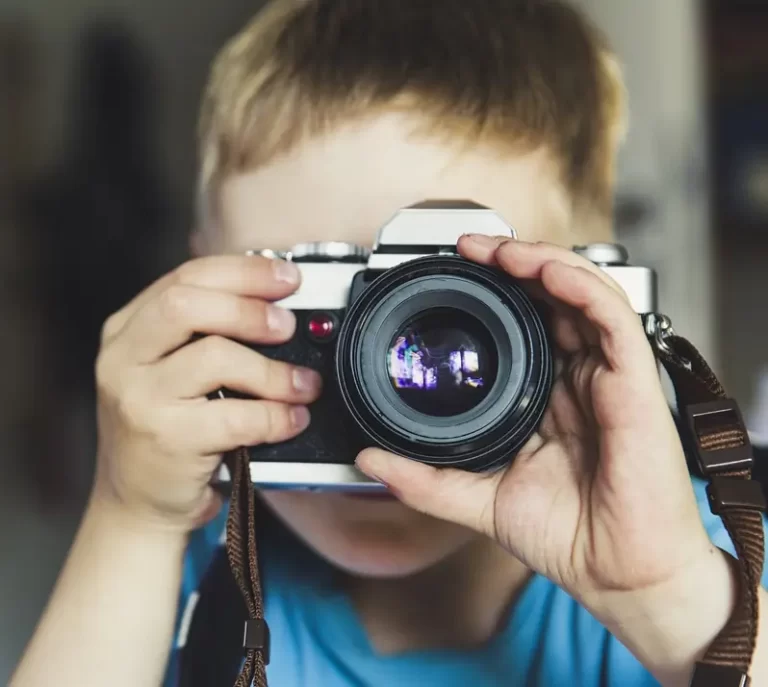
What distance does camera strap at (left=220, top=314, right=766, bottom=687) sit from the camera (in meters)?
0.35

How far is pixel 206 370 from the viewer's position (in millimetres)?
441

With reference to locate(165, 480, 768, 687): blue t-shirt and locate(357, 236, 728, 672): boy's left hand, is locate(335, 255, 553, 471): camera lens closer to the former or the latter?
locate(357, 236, 728, 672): boy's left hand

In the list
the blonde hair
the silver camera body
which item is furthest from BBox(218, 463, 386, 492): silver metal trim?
the blonde hair

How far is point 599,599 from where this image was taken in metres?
0.39

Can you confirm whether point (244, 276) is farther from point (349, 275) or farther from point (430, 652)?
point (430, 652)

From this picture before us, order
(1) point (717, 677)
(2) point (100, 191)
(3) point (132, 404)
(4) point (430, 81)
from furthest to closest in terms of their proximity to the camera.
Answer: (2) point (100, 191)
(4) point (430, 81)
(3) point (132, 404)
(1) point (717, 677)

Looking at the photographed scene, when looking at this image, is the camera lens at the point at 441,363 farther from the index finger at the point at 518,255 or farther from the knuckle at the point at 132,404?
the knuckle at the point at 132,404

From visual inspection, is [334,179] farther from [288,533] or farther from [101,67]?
[101,67]

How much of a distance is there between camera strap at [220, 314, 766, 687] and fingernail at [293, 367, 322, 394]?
0.05 m

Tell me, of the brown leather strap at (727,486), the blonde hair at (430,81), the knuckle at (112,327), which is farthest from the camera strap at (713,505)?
the blonde hair at (430,81)

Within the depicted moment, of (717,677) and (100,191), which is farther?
(100,191)

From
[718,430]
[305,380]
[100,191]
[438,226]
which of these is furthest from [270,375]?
Result: [100,191]

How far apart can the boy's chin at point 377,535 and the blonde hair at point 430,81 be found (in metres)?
0.25

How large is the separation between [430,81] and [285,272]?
0.20 m
